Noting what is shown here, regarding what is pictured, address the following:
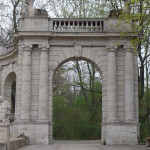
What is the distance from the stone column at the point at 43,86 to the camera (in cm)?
2039

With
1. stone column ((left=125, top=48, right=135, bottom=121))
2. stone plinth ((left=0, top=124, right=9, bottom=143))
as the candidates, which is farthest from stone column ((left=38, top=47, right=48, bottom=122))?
stone plinth ((left=0, top=124, right=9, bottom=143))

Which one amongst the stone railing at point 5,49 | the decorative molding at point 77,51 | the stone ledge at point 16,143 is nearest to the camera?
the stone ledge at point 16,143

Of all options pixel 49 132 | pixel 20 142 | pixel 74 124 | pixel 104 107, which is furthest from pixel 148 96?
pixel 20 142

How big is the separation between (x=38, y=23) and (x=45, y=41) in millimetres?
1185

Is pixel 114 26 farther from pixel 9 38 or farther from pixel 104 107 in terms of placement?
pixel 9 38

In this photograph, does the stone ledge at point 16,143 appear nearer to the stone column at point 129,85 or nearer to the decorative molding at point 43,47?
the decorative molding at point 43,47

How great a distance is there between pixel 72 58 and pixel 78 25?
205 centimetres

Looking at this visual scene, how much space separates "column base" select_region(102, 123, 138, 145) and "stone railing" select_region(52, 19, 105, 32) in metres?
5.93

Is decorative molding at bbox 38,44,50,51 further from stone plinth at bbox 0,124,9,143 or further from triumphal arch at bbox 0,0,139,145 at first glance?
stone plinth at bbox 0,124,9,143

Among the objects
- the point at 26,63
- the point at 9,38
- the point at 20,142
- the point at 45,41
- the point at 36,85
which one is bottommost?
the point at 20,142

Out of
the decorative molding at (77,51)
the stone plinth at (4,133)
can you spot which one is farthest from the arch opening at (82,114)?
the stone plinth at (4,133)

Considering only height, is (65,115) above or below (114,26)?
below

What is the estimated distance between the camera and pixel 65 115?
104ft

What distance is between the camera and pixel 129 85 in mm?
20500
